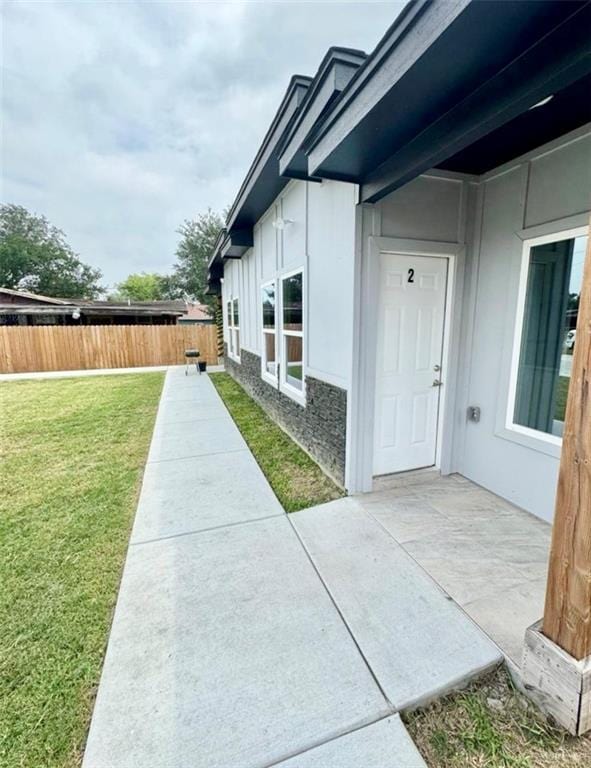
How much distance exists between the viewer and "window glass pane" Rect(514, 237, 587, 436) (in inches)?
113

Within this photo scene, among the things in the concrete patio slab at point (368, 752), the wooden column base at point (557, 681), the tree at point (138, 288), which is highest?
the tree at point (138, 288)

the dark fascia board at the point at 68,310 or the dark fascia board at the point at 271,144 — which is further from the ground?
the dark fascia board at the point at 271,144

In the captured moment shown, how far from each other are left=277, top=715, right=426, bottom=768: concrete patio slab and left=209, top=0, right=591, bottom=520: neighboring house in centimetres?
218

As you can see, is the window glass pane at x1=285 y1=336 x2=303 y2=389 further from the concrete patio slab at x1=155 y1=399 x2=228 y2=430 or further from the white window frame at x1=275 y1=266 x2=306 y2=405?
the concrete patio slab at x1=155 y1=399 x2=228 y2=430

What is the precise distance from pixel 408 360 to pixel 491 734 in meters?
2.83

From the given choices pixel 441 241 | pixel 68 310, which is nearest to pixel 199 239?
pixel 68 310

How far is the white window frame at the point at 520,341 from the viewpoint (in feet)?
9.45

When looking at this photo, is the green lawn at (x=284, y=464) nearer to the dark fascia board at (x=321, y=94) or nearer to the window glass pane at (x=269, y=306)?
the window glass pane at (x=269, y=306)

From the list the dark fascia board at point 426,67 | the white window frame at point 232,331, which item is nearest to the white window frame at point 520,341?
the dark fascia board at point 426,67

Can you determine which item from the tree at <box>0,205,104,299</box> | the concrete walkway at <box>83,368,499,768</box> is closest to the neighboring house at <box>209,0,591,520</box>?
the concrete walkway at <box>83,368,499,768</box>

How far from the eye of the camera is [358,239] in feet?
10.5

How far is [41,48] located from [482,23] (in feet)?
22.5

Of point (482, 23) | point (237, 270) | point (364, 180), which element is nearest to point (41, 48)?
point (237, 270)

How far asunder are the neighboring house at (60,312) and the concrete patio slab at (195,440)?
15.9m
